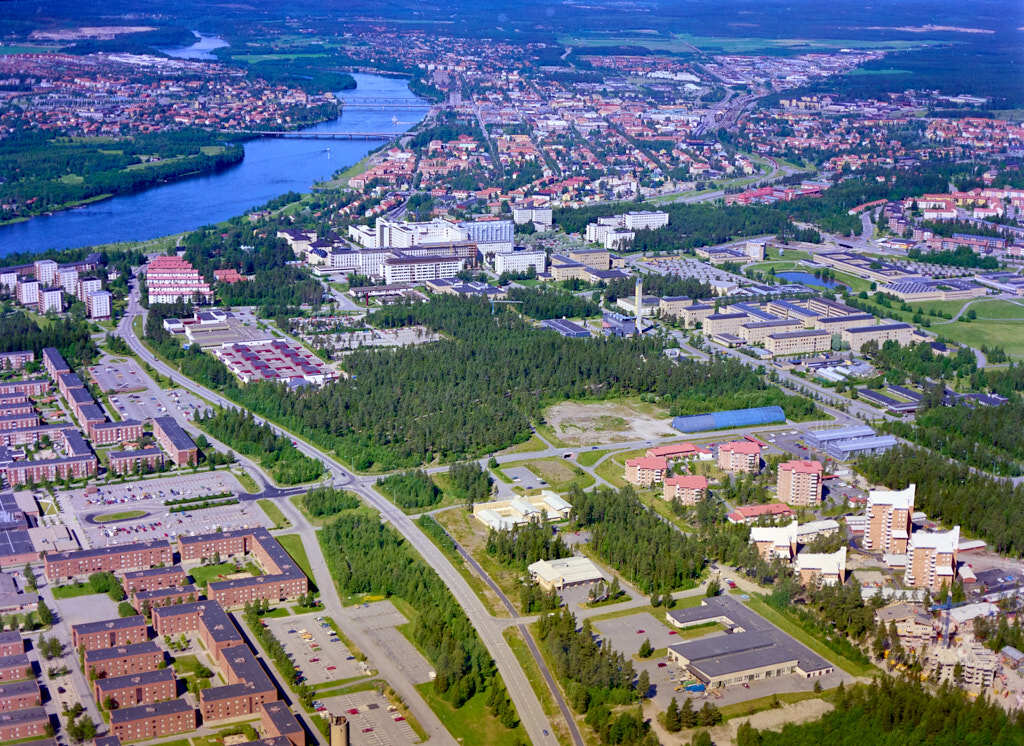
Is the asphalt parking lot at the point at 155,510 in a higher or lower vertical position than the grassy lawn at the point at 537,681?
lower

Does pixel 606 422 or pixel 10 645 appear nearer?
pixel 10 645

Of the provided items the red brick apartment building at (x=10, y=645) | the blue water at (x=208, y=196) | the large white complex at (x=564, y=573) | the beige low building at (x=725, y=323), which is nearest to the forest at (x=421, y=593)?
the large white complex at (x=564, y=573)

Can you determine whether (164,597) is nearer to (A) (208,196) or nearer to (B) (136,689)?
(B) (136,689)

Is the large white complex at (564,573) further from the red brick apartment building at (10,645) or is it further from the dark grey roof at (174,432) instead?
the dark grey roof at (174,432)

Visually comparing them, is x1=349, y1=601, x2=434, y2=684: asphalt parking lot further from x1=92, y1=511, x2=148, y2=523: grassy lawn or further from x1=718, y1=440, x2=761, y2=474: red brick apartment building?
x1=718, y1=440, x2=761, y2=474: red brick apartment building

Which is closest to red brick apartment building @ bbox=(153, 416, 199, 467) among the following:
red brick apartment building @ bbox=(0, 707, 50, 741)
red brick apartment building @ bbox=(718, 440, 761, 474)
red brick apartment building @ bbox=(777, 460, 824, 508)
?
red brick apartment building @ bbox=(0, 707, 50, 741)

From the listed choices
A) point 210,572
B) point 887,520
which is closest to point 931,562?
point 887,520
